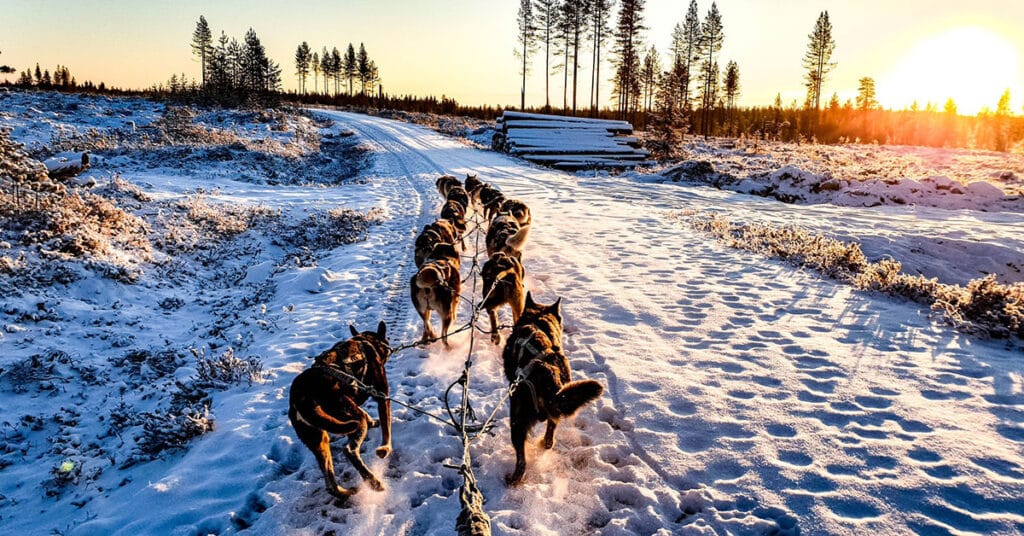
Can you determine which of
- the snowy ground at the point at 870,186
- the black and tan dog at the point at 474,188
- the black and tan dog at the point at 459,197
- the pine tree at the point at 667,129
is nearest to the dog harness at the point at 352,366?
the black and tan dog at the point at 459,197

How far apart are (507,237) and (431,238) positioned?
1.21 meters

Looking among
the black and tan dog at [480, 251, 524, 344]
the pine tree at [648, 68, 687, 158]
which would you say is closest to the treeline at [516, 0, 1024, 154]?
the pine tree at [648, 68, 687, 158]

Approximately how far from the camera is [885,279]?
7.28 meters

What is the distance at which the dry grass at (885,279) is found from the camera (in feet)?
18.6

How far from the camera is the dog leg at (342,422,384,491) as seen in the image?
321cm

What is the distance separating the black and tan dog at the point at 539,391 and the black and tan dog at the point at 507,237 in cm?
353

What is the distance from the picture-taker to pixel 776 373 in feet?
16.1

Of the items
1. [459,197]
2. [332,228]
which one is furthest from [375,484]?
[332,228]

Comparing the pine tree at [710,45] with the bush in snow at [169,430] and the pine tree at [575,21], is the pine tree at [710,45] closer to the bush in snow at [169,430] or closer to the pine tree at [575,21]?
the pine tree at [575,21]

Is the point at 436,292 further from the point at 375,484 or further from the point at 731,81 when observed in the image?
the point at 731,81

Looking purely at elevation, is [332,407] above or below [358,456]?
above

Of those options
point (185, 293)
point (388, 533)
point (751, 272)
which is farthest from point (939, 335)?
point (185, 293)

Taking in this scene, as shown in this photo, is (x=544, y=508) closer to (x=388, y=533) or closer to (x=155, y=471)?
(x=388, y=533)

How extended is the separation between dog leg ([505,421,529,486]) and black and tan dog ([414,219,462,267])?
375 centimetres
